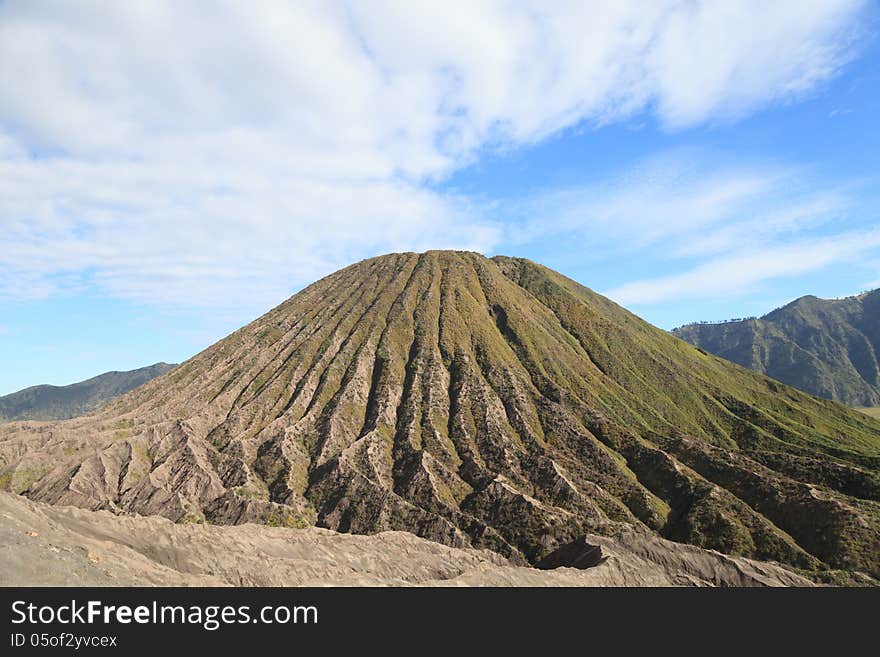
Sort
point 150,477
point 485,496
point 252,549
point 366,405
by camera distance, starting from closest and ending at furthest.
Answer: point 252,549 < point 485,496 < point 150,477 < point 366,405

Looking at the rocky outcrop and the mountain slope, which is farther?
the mountain slope

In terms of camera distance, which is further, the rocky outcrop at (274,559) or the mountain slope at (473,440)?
the mountain slope at (473,440)

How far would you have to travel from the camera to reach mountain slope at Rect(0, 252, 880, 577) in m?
85.1

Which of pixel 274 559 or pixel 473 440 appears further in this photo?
Result: pixel 473 440

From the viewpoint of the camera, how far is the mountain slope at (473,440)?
279 feet

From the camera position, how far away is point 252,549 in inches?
2167

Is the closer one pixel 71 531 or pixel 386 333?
pixel 71 531

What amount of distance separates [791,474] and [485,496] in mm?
57281

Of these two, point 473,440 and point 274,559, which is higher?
point 473,440

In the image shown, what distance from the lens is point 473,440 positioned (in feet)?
362
